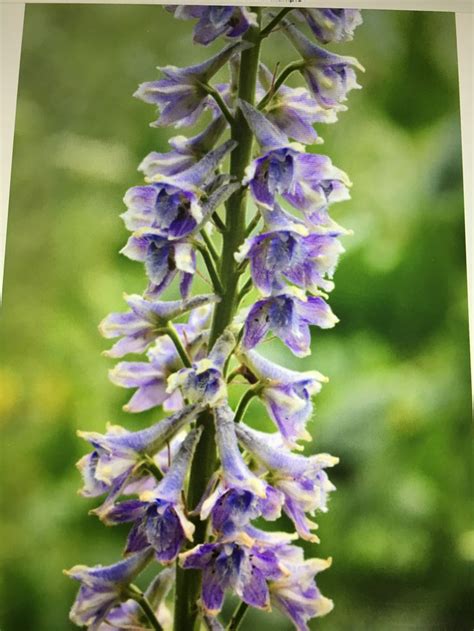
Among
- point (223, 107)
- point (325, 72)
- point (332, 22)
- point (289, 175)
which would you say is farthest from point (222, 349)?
point (332, 22)

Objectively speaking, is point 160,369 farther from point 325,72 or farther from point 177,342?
point 325,72

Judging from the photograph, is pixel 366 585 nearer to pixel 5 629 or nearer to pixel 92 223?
pixel 5 629

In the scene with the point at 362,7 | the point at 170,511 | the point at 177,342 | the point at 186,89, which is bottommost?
the point at 170,511

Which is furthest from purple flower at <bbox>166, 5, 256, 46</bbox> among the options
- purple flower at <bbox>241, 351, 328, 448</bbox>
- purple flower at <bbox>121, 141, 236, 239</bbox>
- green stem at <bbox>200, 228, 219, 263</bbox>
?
purple flower at <bbox>241, 351, 328, 448</bbox>

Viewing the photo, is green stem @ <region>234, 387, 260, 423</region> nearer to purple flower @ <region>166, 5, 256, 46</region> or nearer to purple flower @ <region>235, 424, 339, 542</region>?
purple flower @ <region>235, 424, 339, 542</region>

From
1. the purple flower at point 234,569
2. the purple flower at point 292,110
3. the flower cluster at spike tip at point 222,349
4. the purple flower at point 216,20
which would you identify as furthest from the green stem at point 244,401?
the purple flower at point 216,20

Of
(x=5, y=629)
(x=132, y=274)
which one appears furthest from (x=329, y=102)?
(x=5, y=629)
